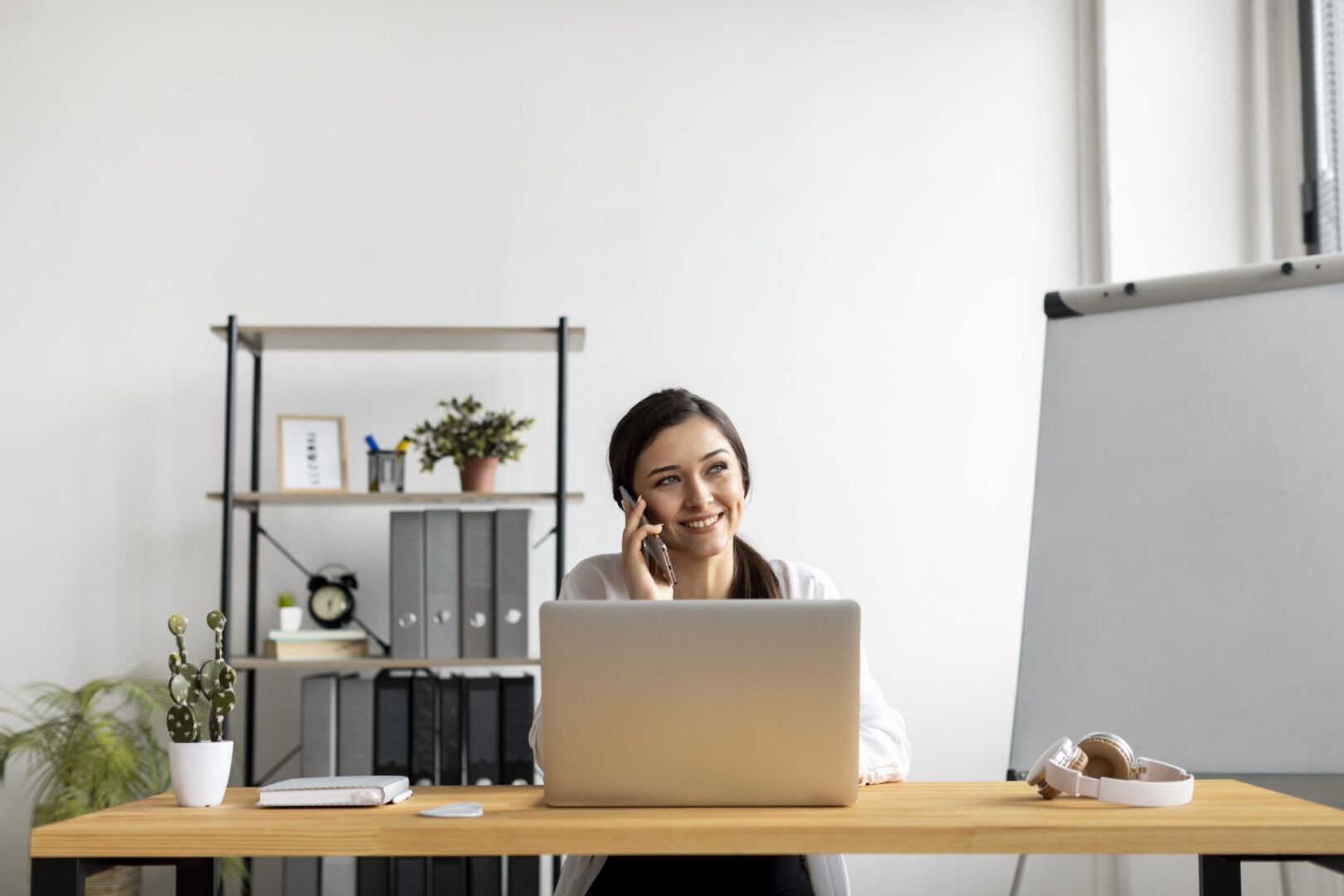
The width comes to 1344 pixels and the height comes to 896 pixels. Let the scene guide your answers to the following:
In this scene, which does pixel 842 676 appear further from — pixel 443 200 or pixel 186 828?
pixel 443 200

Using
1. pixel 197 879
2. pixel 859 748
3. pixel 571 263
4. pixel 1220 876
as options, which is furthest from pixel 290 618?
pixel 1220 876

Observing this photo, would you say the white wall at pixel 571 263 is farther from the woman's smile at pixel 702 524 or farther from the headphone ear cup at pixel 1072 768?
the headphone ear cup at pixel 1072 768

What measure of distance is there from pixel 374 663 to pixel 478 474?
51cm

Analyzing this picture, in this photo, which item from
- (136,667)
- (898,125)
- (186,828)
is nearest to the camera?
(186,828)

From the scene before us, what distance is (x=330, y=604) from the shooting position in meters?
3.00

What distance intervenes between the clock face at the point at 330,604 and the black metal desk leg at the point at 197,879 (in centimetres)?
153

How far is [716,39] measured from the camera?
3.33m

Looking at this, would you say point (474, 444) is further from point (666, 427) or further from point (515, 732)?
point (666, 427)

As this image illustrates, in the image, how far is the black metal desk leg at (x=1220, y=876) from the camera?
1354mm

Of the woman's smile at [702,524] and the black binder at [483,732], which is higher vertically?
the woman's smile at [702,524]

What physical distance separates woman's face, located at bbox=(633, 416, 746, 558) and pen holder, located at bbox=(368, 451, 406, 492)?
3.72ft

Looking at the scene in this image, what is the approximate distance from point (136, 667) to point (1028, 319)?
8.22ft

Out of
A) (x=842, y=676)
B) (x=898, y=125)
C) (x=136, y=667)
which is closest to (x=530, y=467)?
(x=136, y=667)

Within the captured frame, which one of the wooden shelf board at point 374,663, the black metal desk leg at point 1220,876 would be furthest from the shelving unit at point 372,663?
the black metal desk leg at point 1220,876
